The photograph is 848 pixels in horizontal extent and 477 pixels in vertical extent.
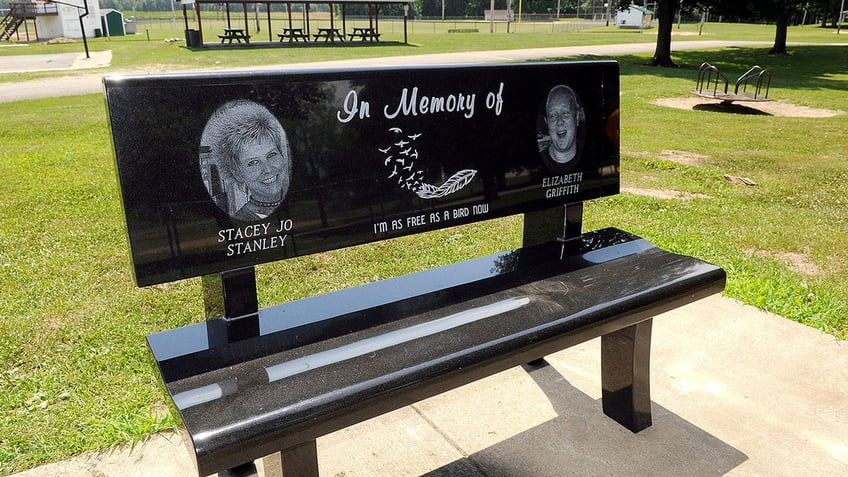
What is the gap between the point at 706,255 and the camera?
4.46m

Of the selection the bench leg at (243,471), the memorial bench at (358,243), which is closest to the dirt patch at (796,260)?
the memorial bench at (358,243)

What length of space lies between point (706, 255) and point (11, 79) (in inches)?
745

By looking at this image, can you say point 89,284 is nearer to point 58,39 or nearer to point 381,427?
point 381,427

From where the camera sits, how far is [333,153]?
2258 mm

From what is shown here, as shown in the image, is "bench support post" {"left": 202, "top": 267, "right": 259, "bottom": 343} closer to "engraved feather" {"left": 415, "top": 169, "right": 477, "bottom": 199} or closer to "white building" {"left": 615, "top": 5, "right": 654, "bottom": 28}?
"engraved feather" {"left": 415, "top": 169, "right": 477, "bottom": 199}

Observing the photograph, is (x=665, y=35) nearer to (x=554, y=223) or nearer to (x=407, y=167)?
(x=554, y=223)

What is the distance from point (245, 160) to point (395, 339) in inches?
28.2

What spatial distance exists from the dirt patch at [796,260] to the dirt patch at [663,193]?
57.7 inches

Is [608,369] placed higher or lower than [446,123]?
lower

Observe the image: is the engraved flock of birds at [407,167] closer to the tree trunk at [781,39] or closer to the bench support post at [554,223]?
the bench support post at [554,223]

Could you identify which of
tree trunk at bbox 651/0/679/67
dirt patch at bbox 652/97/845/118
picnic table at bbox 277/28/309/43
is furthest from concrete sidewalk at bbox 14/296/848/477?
picnic table at bbox 277/28/309/43

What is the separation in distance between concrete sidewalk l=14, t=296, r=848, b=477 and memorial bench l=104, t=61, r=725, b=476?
216mm

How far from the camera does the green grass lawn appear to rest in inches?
112

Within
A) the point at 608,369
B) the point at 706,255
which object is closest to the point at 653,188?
the point at 706,255
